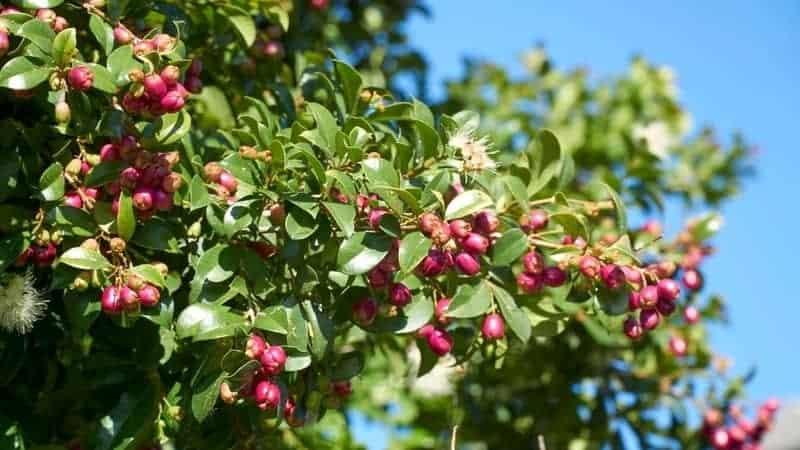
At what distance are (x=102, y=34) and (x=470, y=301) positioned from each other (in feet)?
2.24

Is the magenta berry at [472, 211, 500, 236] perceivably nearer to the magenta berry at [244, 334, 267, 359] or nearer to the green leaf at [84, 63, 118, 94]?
the magenta berry at [244, 334, 267, 359]

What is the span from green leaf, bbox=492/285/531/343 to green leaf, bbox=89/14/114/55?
693 millimetres

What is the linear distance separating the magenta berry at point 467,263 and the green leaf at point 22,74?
0.65 metres

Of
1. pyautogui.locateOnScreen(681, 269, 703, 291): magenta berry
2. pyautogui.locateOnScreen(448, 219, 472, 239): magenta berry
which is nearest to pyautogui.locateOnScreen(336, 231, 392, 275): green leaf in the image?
pyautogui.locateOnScreen(448, 219, 472, 239): magenta berry

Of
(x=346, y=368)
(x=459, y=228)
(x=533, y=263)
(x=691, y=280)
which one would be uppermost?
(x=459, y=228)

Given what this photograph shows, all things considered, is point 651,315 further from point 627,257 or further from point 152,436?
point 152,436

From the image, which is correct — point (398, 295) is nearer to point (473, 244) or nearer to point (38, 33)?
point (473, 244)

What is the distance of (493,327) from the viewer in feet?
6.16

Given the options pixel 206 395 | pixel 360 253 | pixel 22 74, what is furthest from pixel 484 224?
pixel 22 74

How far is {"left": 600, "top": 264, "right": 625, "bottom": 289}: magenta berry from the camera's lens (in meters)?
1.92

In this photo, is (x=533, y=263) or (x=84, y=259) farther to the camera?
(x=533, y=263)

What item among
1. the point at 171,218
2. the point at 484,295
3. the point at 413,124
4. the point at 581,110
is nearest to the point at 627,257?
the point at 484,295

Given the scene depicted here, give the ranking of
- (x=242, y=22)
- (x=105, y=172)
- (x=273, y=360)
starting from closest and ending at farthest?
(x=273, y=360)
(x=105, y=172)
(x=242, y=22)

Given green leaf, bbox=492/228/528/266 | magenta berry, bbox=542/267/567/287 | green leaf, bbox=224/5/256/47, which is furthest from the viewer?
green leaf, bbox=224/5/256/47
